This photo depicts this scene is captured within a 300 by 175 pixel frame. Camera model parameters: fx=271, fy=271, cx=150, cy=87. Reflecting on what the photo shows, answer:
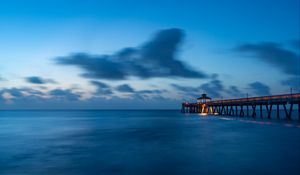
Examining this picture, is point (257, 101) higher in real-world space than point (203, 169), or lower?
higher

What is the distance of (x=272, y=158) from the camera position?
1647 centimetres

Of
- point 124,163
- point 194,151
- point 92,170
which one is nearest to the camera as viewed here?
point 92,170

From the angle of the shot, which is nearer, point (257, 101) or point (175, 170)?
point (175, 170)

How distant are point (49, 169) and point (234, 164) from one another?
32.9ft

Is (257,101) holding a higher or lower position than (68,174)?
higher

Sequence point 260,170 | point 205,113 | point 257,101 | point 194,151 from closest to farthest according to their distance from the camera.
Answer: point 260,170
point 194,151
point 257,101
point 205,113

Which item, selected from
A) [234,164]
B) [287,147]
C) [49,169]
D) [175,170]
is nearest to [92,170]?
[49,169]

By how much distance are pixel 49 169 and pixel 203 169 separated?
26.8 ft

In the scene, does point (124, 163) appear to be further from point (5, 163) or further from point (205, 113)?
point (205, 113)

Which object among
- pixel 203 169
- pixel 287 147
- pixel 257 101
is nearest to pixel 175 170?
pixel 203 169

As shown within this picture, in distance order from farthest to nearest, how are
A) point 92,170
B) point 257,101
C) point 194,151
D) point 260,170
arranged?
1. point 257,101
2. point 194,151
3. point 92,170
4. point 260,170

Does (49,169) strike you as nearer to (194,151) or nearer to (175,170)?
(175,170)

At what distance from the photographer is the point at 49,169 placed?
14523 millimetres

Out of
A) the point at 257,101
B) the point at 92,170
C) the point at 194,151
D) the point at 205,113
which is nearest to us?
the point at 92,170
